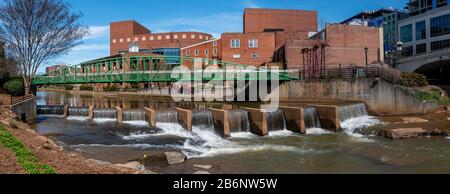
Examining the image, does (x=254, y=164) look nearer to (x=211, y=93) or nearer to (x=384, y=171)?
(x=384, y=171)

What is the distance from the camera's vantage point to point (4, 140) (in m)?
13.2

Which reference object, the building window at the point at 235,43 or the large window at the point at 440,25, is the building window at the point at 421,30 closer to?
the large window at the point at 440,25

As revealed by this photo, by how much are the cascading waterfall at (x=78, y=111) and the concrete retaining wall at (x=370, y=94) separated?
819 inches

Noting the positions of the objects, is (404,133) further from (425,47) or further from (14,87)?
(425,47)

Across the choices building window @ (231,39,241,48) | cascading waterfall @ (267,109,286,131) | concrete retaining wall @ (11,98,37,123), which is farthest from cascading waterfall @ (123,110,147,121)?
building window @ (231,39,241,48)

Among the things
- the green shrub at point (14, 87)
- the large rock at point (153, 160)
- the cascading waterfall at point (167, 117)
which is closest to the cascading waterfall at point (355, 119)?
the cascading waterfall at point (167, 117)

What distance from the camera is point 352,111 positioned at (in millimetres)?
30078

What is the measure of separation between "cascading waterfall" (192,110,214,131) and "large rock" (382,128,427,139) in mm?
10843

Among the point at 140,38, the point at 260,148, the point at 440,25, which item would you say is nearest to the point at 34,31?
the point at 260,148

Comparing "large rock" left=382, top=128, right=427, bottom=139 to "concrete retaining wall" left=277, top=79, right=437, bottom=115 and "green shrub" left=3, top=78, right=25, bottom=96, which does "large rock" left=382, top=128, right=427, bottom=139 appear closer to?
"concrete retaining wall" left=277, top=79, right=437, bottom=115

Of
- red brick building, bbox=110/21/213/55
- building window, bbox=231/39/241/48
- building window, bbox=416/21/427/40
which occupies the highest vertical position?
red brick building, bbox=110/21/213/55

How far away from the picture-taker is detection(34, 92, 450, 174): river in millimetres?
15133
